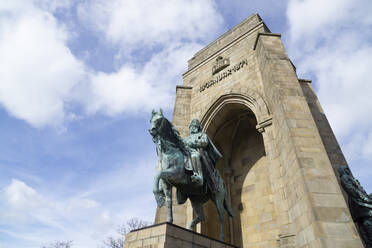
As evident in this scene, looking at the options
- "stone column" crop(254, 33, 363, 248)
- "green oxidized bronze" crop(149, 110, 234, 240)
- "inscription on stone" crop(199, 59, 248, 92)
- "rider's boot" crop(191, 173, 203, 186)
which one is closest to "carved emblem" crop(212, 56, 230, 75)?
"inscription on stone" crop(199, 59, 248, 92)

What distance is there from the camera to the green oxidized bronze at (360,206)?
16.5 ft

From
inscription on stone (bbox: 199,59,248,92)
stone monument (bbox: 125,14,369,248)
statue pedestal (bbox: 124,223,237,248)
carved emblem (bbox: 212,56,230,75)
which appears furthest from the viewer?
carved emblem (bbox: 212,56,230,75)

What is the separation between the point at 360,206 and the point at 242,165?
5.66m

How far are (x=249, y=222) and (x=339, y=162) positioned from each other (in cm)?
395

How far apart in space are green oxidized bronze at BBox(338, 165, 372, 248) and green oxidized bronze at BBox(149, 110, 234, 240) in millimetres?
2757

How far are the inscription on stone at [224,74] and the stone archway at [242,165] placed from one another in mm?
1097

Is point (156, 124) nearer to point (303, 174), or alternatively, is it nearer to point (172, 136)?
point (172, 136)

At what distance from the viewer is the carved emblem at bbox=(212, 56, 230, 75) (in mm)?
10691

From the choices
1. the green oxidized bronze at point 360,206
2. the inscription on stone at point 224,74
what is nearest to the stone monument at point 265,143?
the inscription on stone at point 224,74

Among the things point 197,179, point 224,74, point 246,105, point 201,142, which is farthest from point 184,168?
point 224,74

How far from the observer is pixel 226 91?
32.2ft

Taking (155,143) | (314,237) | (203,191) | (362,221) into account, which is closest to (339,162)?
(362,221)

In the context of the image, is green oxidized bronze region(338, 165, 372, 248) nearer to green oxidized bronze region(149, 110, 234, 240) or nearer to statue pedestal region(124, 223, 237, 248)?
green oxidized bronze region(149, 110, 234, 240)

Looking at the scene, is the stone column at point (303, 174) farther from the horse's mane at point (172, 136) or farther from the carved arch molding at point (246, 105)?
the horse's mane at point (172, 136)
